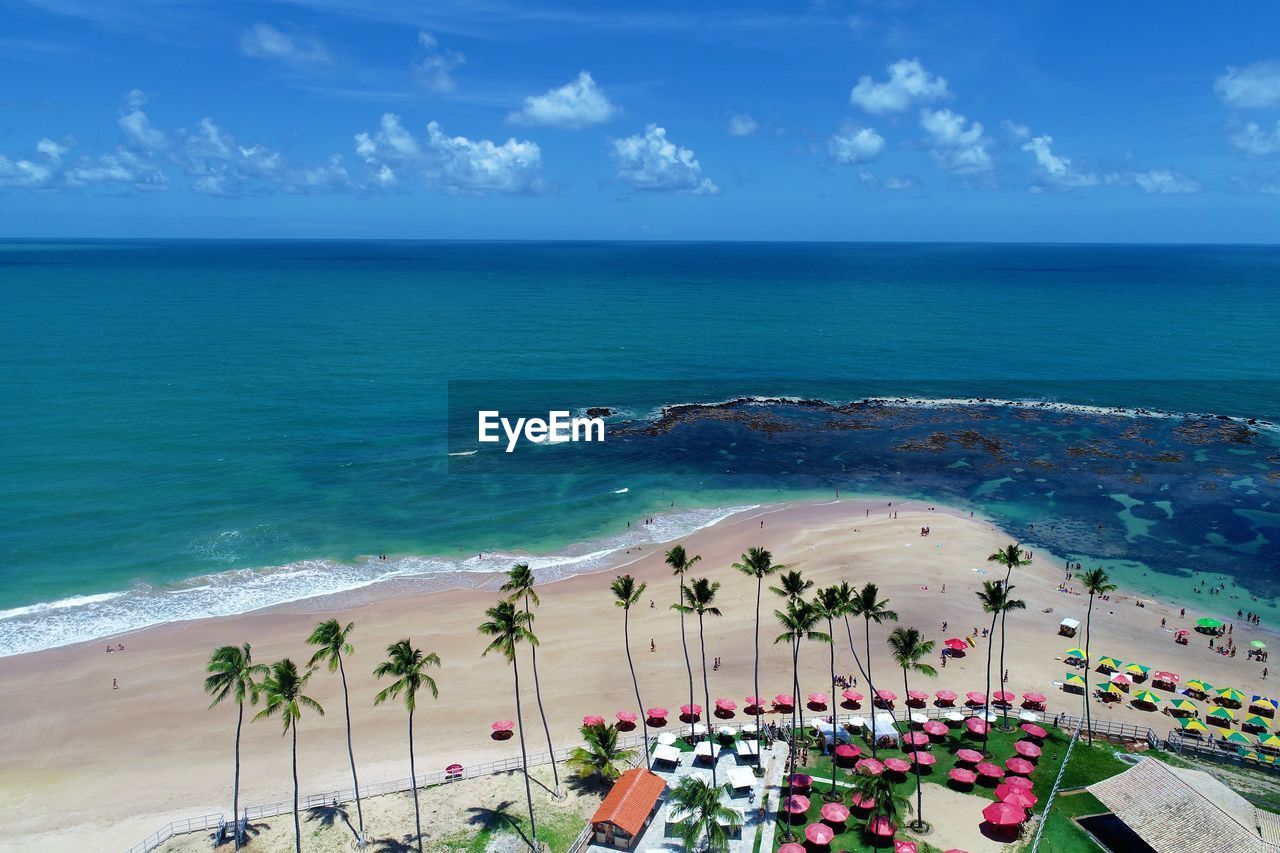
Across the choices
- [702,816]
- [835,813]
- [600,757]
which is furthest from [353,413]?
[835,813]

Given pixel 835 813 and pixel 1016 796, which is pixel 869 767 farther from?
pixel 1016 796

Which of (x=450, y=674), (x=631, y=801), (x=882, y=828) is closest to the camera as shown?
(x=882, y=828)

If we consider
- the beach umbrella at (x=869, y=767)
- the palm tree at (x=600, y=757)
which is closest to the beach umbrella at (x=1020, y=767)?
the beach umbrella at (x=869, y=767)

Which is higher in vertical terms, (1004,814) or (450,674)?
(1004,814)

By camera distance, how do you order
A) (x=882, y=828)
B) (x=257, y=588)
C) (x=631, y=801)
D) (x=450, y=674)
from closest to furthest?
1. (x=882, y=828)
2. (x=631, y=801)
3. (x=450, y=674)
4. (x=257, y=588)

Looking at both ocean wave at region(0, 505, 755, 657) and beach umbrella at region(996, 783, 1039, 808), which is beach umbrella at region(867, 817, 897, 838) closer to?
beach umbrella at region(996, 783, 1039, 808)

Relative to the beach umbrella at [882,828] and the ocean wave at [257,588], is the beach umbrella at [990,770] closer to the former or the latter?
the beach umbrella at [882,828]

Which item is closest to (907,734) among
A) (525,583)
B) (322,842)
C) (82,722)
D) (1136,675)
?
(1136,675)
